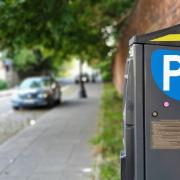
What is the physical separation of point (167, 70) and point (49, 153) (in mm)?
5303

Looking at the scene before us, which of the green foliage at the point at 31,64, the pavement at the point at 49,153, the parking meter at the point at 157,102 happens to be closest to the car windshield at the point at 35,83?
the pavement at the point at 49,153

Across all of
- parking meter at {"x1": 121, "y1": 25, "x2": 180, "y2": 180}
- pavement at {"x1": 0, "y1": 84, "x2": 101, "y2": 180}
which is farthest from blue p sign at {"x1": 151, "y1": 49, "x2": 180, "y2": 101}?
pavement at {"x1": 0, "y1": 84, "x2": 101, "y2": 180}

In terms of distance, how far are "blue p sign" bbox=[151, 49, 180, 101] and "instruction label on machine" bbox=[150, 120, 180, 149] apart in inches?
9.6

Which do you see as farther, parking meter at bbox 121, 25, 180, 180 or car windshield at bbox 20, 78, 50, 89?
car windshield at bbox 20, 78, 50, 89

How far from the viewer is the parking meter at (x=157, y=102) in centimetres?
399

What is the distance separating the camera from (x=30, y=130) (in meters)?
12.3

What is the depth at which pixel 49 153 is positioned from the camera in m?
8.85

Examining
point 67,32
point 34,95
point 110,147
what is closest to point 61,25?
point 110,147

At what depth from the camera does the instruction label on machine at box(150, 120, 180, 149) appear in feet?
13.1

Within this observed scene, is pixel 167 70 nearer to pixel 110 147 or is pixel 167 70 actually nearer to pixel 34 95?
pixel 110 147

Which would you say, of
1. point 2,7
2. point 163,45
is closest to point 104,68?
point 2,7

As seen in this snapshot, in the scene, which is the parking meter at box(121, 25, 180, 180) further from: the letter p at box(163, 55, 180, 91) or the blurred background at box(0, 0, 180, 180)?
the blurred background at box(0, 0, 180, 180)

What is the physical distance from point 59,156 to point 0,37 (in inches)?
273

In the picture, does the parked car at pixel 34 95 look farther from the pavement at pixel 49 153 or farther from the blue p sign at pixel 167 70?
the blue p sign at pixel 167 70
